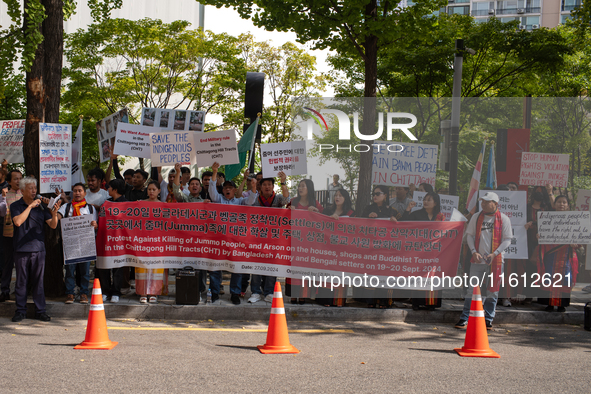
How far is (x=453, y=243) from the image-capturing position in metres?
8.15

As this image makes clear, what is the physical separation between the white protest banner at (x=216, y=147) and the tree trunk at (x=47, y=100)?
236 cm

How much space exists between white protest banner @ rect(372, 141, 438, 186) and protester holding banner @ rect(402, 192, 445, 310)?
29 cm

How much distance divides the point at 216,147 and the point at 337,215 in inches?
95.0

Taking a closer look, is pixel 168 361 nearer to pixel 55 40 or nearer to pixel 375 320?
pixel 375 320

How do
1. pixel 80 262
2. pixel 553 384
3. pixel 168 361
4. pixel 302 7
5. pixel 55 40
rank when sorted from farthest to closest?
pixel 302 7 < pixel 55 40 < pixel 80 262 < pixel 168 361 < pixel 553 384

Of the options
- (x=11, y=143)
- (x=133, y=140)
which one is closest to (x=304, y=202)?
(x=133, y=140)

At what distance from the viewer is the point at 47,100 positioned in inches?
342

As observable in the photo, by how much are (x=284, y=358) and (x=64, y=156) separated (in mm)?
4949

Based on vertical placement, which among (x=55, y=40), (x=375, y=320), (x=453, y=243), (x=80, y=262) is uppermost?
(x=55, y=40)

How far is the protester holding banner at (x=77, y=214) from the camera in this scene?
25.9 ft

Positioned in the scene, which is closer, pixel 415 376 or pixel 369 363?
pixel 415 376

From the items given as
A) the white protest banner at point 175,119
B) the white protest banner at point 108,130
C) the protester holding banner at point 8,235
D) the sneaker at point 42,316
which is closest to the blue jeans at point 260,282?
the sneaker at point 42,316

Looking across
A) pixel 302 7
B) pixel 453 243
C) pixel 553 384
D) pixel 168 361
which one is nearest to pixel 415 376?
pixel 553 384

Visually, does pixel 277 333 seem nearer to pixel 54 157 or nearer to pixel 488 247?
pixel 488 247
